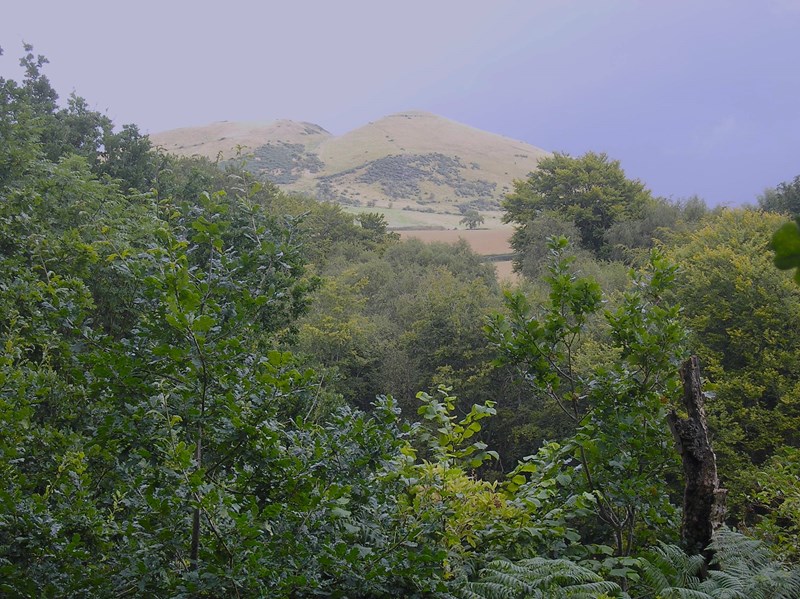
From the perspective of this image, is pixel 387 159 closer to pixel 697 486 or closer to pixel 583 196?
pixel 583 196

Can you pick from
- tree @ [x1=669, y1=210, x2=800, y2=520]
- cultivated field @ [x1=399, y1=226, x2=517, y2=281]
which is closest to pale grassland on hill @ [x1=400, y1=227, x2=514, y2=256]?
cultivated field @ [x1=399, y1=226, x2=517, y2=281]

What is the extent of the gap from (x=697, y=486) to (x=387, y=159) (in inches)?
4166

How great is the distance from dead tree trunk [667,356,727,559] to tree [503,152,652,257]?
26.6 metres

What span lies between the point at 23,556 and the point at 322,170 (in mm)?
102868

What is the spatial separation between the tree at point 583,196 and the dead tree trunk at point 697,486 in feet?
87.4

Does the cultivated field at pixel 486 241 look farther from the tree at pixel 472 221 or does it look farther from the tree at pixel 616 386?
the tree at pixel 616 386

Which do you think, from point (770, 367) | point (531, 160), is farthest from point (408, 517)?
point (531, 160)

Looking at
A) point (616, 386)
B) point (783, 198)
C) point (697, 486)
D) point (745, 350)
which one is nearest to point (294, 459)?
point (616, 386)

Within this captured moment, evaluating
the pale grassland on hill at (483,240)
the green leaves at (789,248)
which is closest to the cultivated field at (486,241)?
the pale grassland on hill at (483,240)

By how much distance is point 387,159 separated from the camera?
107 meters

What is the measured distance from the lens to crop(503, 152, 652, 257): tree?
3133 cm

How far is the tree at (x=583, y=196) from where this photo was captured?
103 feet

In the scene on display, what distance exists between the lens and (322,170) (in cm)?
10275

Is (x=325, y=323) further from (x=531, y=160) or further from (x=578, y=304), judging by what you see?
(x=531, y=160)
